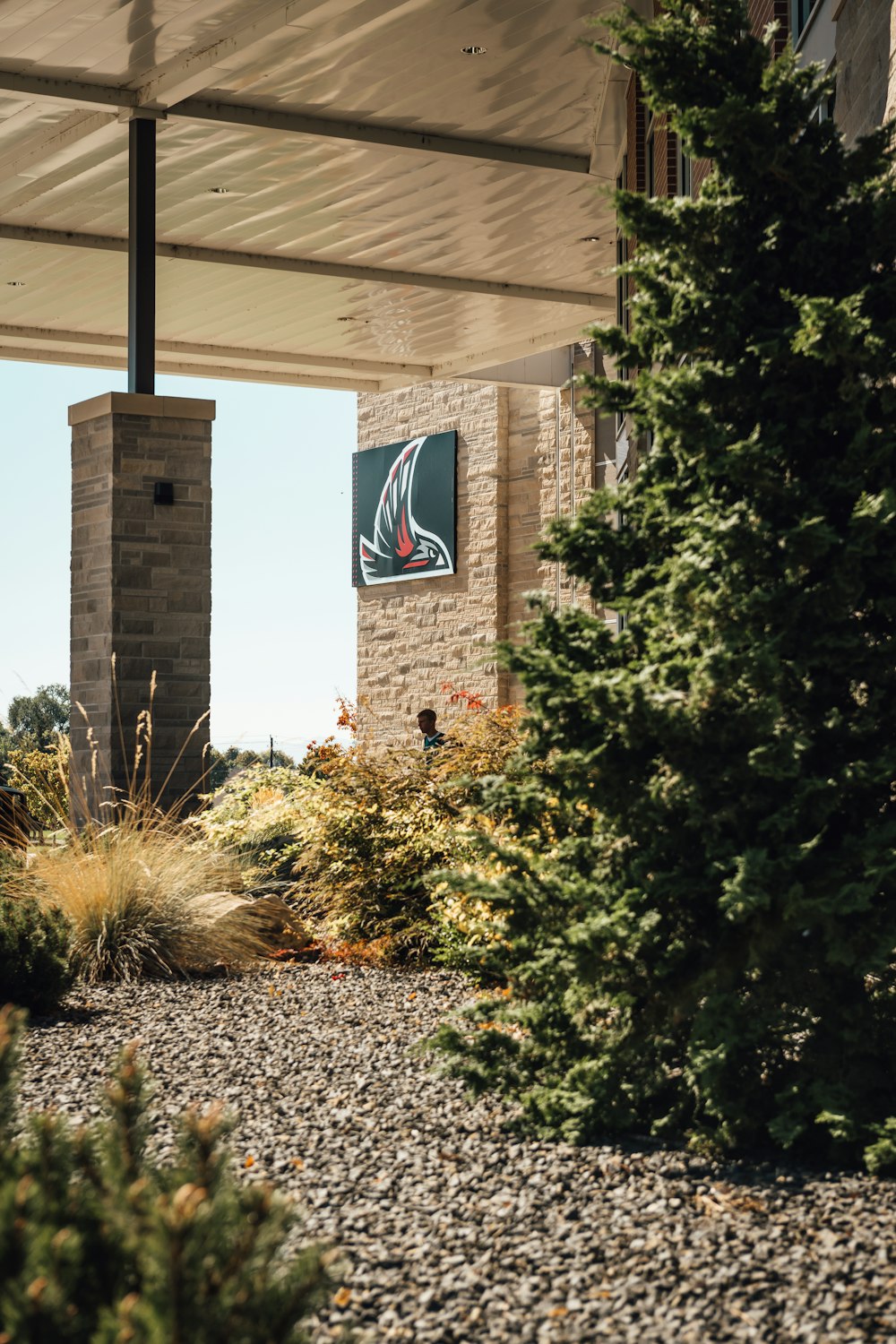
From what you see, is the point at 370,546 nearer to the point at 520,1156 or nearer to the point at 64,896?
the point at 64,896

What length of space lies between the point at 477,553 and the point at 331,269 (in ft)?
20.8

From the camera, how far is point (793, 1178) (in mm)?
3883

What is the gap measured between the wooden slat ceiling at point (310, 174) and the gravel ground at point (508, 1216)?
448 cm

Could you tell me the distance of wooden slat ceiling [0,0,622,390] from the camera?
9.60 metres

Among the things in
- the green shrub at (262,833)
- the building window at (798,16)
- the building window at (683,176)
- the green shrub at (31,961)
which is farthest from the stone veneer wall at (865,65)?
the green shrub at (262,833)

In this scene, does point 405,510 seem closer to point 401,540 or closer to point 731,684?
point 401,540

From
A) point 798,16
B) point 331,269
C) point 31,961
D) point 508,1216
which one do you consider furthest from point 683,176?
point 508,1216

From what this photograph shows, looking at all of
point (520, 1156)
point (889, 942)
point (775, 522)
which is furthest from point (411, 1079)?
point (775, 522)

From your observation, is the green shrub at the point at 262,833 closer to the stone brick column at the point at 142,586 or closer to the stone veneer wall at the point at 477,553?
→ the stone brick column at the point at 142,586

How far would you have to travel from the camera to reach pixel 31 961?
6.60m

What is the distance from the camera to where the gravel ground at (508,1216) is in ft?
9.93

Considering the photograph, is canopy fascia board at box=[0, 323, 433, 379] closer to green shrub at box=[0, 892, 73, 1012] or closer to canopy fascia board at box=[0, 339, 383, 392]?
canopy fascia board at box=[0, 339, 383, 392]

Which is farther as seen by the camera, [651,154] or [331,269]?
[331,269]

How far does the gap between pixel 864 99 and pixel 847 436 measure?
2.52 metres
